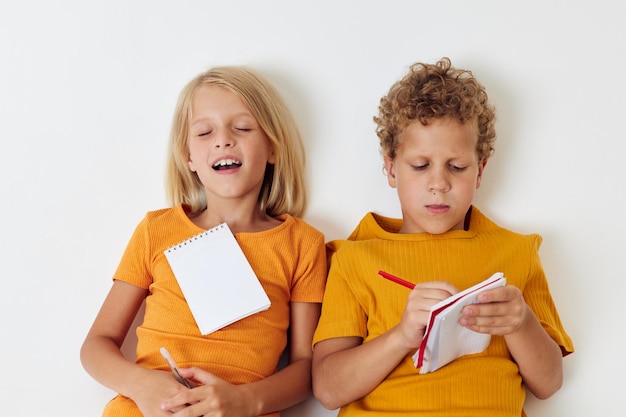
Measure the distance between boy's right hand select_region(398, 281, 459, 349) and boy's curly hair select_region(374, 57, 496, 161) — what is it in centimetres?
37

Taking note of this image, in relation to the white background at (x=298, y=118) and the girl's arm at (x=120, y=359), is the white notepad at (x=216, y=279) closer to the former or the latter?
the girl's arm at (x=120, y=359)

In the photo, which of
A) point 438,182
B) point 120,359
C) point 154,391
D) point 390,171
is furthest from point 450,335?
point 120,359

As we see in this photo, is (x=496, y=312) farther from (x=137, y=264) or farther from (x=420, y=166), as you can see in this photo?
(x=137, y=264)

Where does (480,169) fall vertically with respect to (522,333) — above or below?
above

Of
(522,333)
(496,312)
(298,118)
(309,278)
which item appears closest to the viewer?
(496,312)

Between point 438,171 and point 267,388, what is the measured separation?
0.54 m

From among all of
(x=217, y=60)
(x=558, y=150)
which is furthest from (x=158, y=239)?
(x=558, y=150)

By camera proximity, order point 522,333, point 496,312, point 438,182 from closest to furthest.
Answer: point 496,312
point 522,333
point 438,182

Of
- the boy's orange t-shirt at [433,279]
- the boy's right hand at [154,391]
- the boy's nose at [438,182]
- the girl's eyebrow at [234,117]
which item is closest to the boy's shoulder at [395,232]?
the boy's orange t-shirt at [433,279]

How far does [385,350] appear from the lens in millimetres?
1270

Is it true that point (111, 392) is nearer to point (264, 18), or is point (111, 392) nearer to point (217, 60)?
point (217, 60)

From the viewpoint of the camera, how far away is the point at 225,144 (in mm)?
1517

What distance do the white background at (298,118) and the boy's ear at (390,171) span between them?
0.13m

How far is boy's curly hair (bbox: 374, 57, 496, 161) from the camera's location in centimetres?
141
